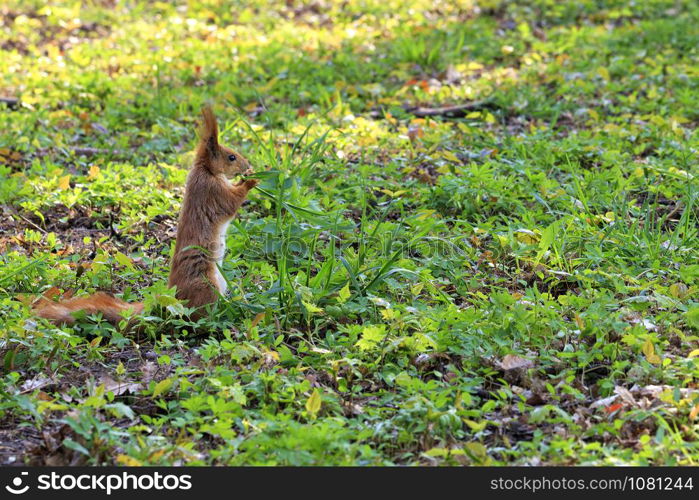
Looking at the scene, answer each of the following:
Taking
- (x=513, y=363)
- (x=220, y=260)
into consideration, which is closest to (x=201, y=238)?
(x=220, y=260)

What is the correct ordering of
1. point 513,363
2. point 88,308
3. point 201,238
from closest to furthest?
point 513,363
point 88,308
point 201,238

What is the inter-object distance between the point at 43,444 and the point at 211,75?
5.17 meters

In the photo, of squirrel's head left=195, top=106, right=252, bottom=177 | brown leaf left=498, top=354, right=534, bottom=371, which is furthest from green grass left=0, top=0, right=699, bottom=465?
squirrel's head left=195, top=106, right=252, bottom=177

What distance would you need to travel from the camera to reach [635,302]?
4090 millimetres

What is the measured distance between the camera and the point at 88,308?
4.00m

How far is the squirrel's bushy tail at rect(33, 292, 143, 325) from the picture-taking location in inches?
156

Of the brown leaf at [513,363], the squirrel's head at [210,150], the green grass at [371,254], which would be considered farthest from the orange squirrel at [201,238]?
the brown leaf at [513,363]

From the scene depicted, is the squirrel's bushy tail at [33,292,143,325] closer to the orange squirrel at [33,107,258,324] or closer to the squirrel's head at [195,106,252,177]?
the orange squirrel at [33,107,258,324]

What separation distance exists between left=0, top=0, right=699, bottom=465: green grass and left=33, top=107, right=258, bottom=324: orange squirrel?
0.11m

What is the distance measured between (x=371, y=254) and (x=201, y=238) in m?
0.92

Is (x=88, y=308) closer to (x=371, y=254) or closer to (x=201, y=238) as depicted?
(x=201, y=238)
